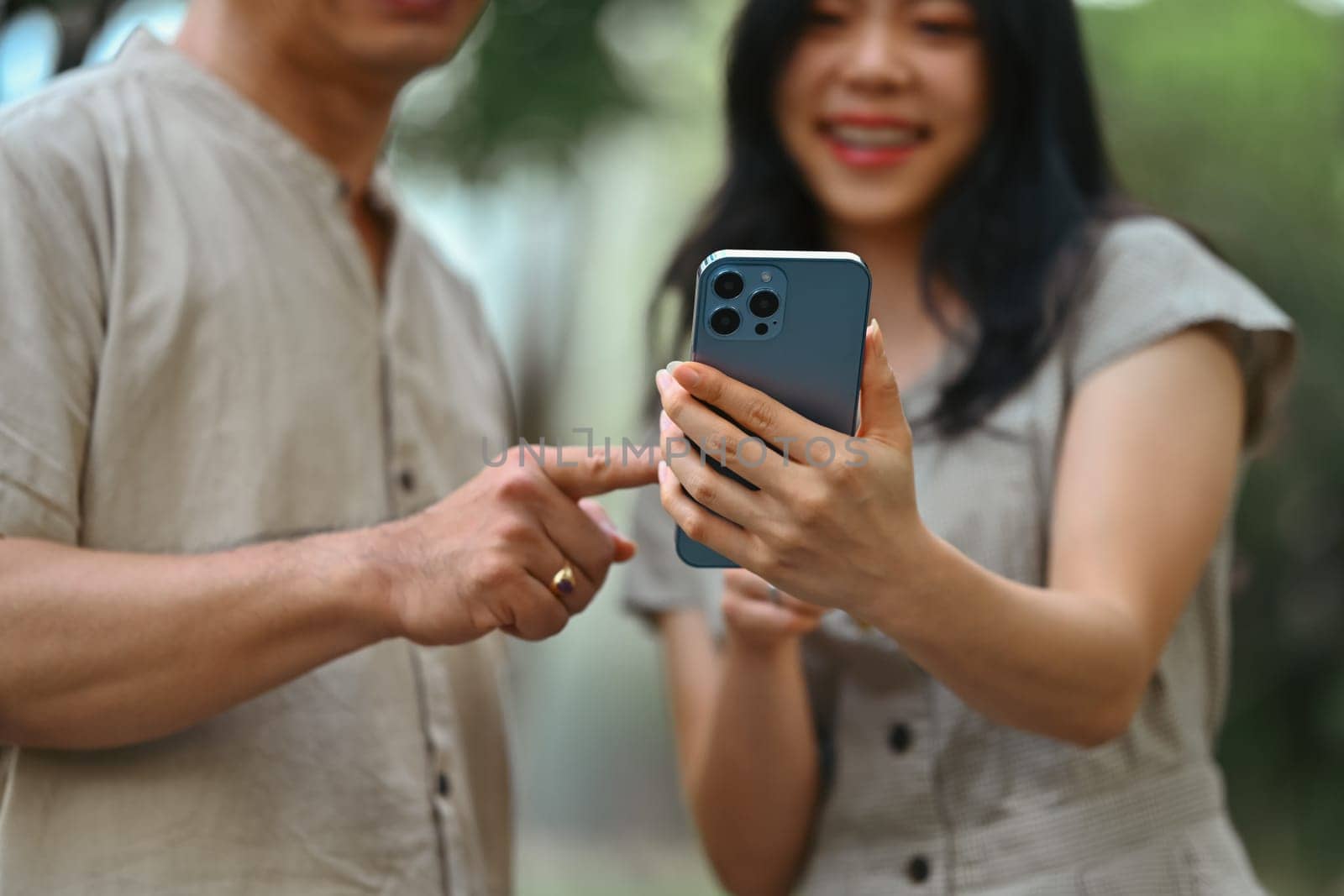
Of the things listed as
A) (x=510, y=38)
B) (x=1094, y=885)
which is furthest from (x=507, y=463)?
(x=510, y=38)

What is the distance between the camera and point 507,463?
125 centimetres

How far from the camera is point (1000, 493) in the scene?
1.50 meters

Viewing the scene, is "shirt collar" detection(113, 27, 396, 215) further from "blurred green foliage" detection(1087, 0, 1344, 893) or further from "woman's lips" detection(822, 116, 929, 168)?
"blurred green foliage" detection(1087, 0, 1344, 893)

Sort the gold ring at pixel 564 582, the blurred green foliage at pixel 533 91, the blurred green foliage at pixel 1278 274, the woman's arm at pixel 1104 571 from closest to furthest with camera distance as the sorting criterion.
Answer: the woman's arm at pixel 1104 571 → the gold ring at pixel 564 582 → the blurred green foliage at pixel 533 91 → the blurred green foliage at pixel 1278 274

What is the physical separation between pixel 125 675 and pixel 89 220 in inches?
19.1

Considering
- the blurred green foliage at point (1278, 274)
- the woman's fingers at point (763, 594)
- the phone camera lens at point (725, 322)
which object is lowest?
the blurred green foliage at point (1278, 274)

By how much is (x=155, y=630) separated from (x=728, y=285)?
624mm

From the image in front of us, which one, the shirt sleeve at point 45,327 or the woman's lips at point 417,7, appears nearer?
the shirt sleeve at point 45,327

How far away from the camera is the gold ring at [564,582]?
4.10 feet

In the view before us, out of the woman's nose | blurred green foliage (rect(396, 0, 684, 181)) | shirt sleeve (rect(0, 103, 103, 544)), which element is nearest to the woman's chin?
the woman's nose

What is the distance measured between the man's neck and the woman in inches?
18.8

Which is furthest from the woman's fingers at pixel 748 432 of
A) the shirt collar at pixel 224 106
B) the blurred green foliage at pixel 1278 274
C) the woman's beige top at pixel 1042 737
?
the blurred green foliage at pixel 1278 274

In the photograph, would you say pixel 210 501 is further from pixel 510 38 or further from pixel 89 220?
pixel 510 38

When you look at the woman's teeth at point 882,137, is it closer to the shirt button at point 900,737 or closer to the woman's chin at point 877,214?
the woman's chin at point 877,214
